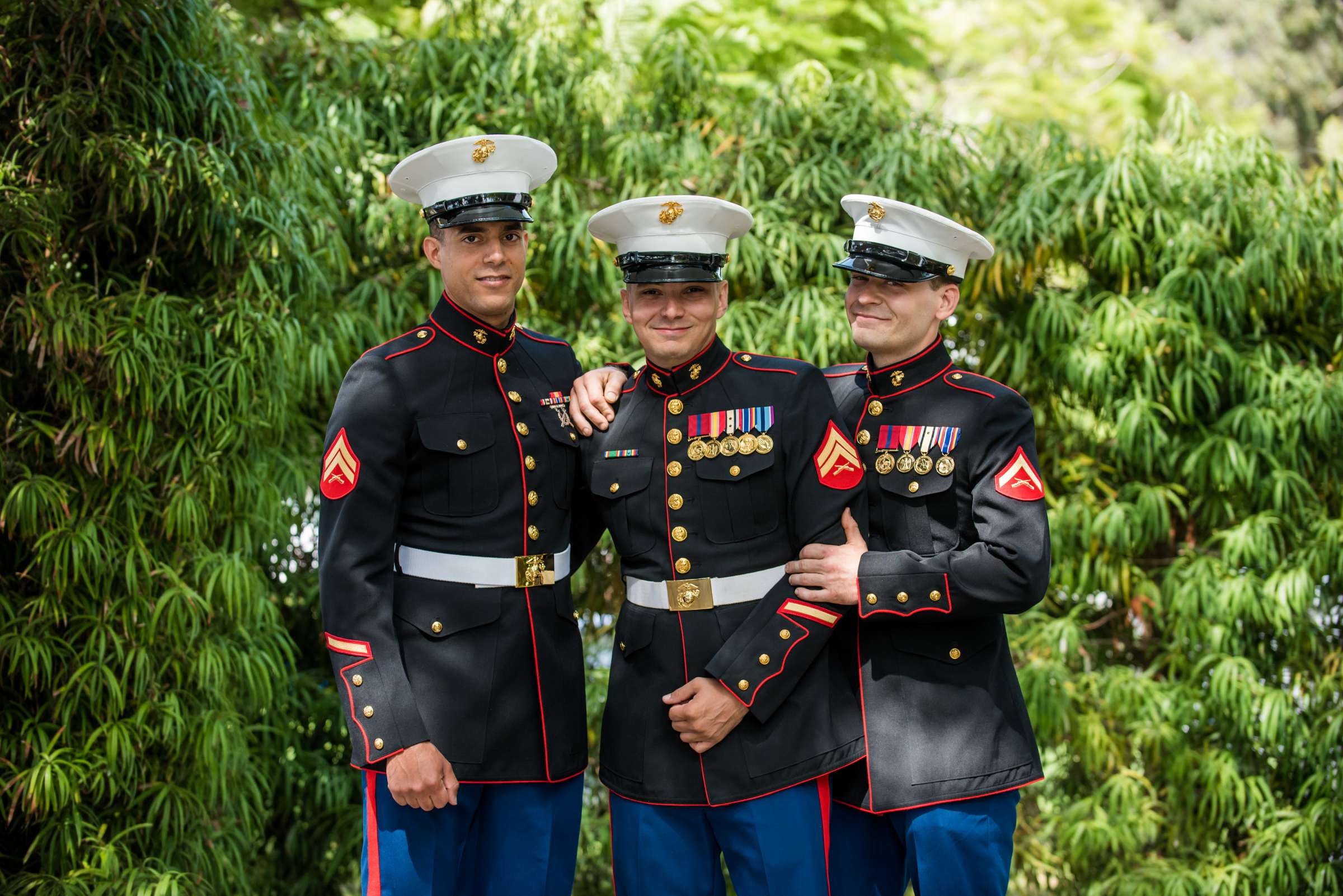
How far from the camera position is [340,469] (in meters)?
2.41

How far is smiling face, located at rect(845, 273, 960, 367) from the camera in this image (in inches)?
104

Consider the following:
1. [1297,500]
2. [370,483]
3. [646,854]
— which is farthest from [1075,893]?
[370,483]

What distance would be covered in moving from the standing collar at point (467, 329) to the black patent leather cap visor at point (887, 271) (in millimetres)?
792

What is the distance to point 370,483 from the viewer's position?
2389 millimetres

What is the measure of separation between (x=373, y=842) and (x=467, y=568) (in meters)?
0.59

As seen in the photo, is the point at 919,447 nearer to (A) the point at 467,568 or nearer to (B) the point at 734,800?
(B) the point at 734,800

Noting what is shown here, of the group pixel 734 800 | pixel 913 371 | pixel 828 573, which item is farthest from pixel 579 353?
pixel 734 800

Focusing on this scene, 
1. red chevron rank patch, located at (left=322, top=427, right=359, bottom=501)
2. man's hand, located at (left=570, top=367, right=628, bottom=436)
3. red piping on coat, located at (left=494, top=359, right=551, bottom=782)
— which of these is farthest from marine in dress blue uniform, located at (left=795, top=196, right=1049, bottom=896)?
red chevron rank patch, located at (left=322, top=427, right=359, bottom=501)

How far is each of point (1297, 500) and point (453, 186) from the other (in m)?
3.24

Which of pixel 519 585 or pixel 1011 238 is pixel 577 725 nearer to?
pixel 519 585

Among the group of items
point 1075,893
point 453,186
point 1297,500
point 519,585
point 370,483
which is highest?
point 453,186

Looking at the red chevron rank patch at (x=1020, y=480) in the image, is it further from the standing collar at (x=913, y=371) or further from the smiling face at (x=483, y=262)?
the smiling face at (x=483, y=262)

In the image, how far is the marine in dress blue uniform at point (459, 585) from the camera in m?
2.38

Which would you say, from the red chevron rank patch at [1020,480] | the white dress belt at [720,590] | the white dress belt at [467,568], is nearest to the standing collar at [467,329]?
the white dress belt at [467,568]
